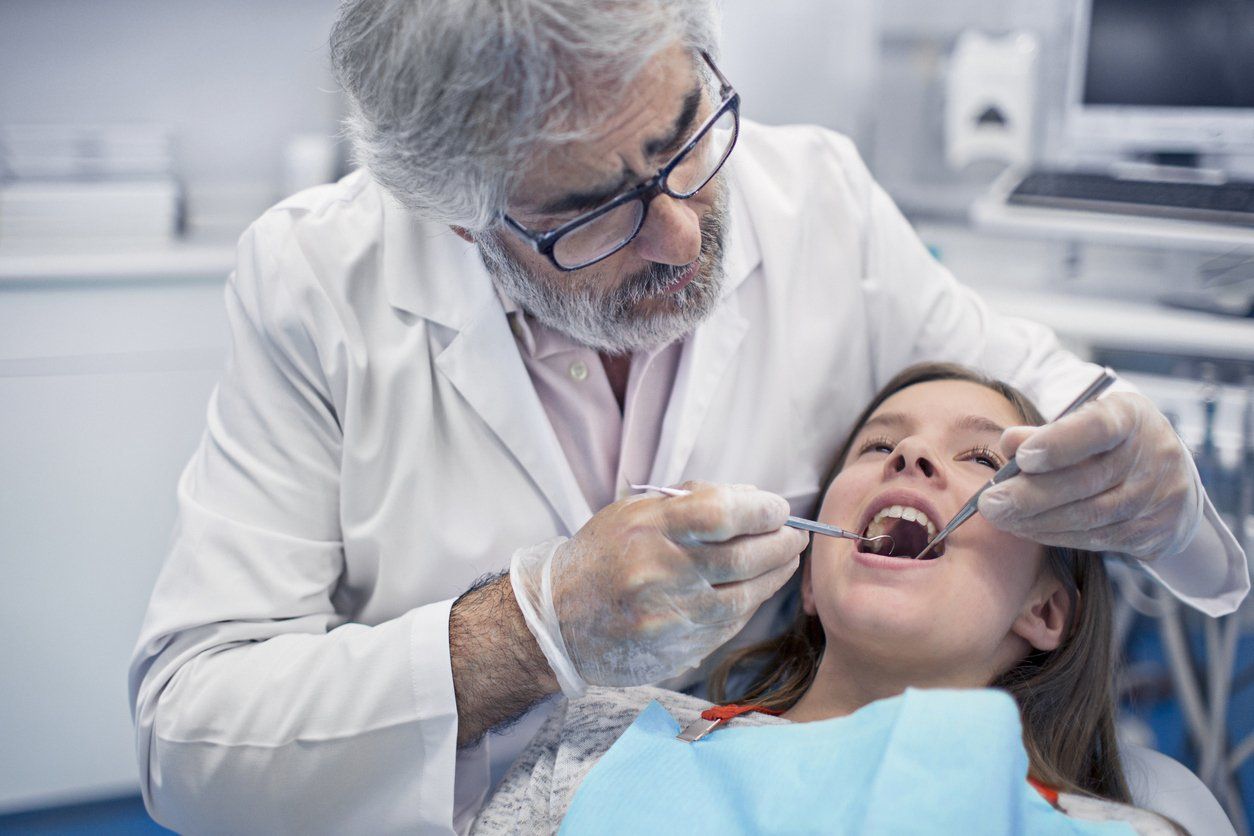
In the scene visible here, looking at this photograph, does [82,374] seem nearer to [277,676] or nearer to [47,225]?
[47,225]

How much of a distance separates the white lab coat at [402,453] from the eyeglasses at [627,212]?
0.82 feet

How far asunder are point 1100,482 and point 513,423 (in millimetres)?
673

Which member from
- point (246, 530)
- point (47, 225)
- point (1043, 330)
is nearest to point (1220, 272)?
point (1043, 330)

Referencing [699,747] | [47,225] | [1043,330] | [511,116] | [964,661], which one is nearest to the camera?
[511,116]

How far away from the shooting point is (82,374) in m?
2.08

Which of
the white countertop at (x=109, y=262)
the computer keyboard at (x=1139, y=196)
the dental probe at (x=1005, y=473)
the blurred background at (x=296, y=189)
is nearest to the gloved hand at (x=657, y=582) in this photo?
the dental probe at (x=1005, y=473)

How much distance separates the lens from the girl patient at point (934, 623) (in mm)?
1188

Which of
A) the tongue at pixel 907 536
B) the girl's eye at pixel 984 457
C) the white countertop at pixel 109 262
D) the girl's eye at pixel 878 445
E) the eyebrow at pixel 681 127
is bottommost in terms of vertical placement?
the tongue at pixel 907 536

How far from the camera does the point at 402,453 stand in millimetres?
1293

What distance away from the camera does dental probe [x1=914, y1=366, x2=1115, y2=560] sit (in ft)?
3.42

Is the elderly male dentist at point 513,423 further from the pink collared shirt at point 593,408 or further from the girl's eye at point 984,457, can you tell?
the girl's eye at point 984,457

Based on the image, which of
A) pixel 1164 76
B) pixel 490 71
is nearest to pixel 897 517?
pixel 490 71

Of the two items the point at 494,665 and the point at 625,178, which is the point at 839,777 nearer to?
the point at 494,665

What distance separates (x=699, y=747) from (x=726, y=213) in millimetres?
611
